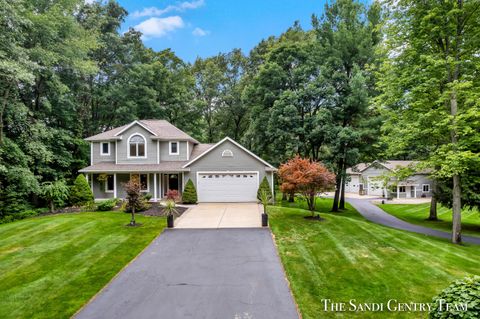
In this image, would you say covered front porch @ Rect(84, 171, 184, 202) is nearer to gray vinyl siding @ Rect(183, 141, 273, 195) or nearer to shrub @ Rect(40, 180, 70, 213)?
gray vinyl siding @ Rect(183, 141, 273, 195)

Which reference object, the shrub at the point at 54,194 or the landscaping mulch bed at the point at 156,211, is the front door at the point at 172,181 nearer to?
the landscaping mulch bed at the point at 156,211

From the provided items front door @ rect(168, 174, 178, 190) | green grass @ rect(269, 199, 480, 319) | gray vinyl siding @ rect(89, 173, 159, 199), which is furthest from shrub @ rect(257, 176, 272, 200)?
gray vinyl siding @ rect(89, 173, 159, 199)

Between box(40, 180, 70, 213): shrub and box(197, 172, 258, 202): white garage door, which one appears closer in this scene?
box(40, 180, 70, 213): shrub

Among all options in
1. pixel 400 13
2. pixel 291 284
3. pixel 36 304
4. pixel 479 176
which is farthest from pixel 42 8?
pixel 479 176

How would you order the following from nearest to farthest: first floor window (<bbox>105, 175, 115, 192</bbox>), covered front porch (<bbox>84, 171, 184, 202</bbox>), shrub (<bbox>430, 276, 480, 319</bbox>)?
shrub (<bbox>430, 276, 480, 319</bbox>) < covered front porch (<bbox>84, 171, 184, 202</bbox>) < first floor window (<bbox>105, 175, 115, 192</bbox>)

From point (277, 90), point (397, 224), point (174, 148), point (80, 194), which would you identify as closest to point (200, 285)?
point (80, 194)

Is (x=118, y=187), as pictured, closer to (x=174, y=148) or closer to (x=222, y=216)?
(x=174, y=148)

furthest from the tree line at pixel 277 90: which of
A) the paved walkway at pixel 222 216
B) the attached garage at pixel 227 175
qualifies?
the paved walkway at pixel 222 216
